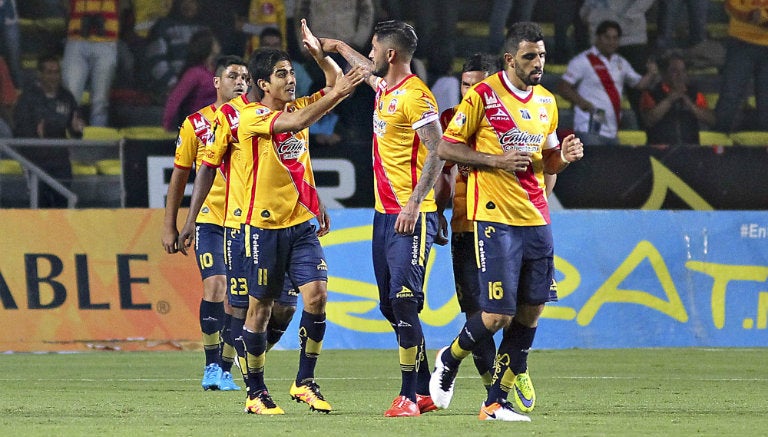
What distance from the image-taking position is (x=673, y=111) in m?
17.2

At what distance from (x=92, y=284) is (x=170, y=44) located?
4385 millimetres

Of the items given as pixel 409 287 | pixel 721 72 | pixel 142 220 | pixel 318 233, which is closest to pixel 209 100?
pixel 142 220

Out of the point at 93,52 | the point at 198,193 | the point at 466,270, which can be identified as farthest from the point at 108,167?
the point at 466,270

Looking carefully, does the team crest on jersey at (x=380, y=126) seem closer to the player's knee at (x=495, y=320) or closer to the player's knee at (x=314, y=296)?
the player's knee at (x=314, y=296)

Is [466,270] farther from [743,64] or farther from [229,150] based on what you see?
[743,64]

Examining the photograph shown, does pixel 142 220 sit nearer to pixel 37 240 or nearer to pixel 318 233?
pixel 37 240

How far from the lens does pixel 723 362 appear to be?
12.2 m

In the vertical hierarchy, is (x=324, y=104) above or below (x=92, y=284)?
above

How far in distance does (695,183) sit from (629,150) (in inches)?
34.9

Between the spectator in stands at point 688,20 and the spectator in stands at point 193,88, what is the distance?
567 centimetres

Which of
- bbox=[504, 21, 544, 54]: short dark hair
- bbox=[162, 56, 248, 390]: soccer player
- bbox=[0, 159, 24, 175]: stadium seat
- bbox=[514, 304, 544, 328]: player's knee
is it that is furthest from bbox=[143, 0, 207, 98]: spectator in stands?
bbox=[514, 304, 544, 328]: player's knee

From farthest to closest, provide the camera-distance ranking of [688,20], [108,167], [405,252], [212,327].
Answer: [688,20]
[108,167]
[212,327]
[405,252]

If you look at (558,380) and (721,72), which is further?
(721,72)

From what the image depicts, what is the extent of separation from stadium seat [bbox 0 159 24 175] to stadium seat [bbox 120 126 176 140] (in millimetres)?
1463
